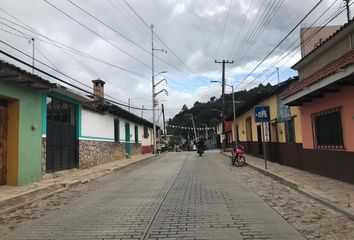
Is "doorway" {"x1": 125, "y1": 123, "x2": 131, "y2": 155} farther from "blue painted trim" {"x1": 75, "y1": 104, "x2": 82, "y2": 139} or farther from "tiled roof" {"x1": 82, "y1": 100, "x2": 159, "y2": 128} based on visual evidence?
"blue painted trim" {"x1": 75, "y1": 104, "x2": 82, "y2": 139}

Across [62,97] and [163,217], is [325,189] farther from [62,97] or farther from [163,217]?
[62,97]

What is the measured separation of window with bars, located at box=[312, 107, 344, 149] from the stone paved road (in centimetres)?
357

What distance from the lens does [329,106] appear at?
14.7 meters

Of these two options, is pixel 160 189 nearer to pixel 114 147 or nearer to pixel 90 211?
pixel 90 211

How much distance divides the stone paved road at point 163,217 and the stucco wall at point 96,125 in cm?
1070

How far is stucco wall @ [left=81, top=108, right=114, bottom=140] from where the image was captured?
79.8 feet

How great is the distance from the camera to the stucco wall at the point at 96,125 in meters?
24.3

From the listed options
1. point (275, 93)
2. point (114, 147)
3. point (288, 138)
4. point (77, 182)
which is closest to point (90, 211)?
point (77, 182)

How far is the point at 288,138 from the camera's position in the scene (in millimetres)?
21766

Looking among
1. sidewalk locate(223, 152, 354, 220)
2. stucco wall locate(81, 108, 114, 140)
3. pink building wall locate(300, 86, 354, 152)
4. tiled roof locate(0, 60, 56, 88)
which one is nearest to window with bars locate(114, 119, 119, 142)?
stucco wall locate(81, 108, 114, 140)

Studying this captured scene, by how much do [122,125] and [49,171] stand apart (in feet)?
58.3

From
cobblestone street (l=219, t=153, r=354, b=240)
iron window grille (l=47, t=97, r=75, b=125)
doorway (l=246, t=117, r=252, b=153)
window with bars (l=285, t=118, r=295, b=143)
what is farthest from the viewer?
doorway (l=246, t=117, r=252, b=153)

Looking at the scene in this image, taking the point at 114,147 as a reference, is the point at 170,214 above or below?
below

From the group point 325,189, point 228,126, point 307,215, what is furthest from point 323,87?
point 228,126
